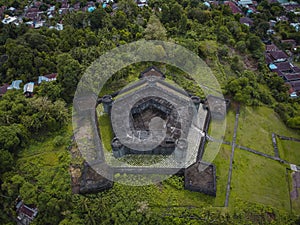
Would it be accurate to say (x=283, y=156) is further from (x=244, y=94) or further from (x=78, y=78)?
(x=78, y=78)

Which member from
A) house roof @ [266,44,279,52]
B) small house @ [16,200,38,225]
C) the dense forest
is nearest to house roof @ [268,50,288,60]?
house roof @ [266,44,279,52]

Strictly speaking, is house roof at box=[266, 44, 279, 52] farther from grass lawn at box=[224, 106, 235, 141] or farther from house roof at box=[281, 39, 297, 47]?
grass lawn at box=[224, 106, 235, 141]

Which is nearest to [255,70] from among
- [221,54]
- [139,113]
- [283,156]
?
[221,54]

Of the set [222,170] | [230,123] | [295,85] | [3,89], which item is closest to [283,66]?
[295,85]

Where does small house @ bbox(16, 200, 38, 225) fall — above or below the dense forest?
below

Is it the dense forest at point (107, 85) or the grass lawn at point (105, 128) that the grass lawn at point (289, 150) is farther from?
the grass lawn at point (105, 128)

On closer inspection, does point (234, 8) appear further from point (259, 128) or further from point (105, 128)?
point (105, 128)

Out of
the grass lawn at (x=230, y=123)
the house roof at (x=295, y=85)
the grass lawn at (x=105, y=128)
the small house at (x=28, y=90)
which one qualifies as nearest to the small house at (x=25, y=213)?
the grass lawn at (x=105, y=128)

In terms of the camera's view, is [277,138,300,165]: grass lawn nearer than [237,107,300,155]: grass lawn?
Yes

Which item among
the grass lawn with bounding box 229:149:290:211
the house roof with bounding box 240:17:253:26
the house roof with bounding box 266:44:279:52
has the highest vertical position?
the house roof with bounding box 240:17:253:26
